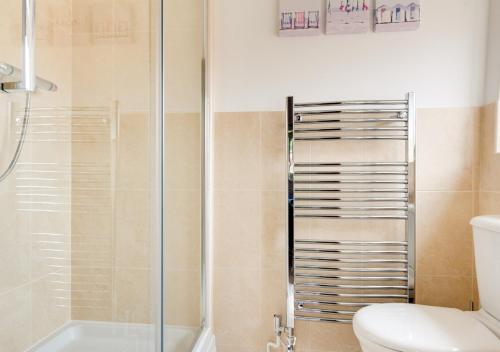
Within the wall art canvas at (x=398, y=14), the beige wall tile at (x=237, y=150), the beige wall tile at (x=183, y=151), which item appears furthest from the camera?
the beige wall tile at (x=237, y=150)

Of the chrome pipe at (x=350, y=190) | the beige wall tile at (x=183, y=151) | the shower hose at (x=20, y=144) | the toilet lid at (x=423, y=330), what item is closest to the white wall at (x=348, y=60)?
the beige wall tile at (x=183, y=151)

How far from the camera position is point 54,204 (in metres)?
1.10

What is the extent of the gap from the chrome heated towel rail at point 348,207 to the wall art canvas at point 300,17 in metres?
0.33

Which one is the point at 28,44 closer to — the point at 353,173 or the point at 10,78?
the point at 10,78

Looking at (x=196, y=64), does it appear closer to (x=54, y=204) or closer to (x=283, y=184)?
(x=283, y=184)

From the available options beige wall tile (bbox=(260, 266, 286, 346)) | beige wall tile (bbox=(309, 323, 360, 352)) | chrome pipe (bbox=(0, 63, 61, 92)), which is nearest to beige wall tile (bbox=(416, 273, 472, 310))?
beige wall tile (bbox=(309, 323, 360, 352))

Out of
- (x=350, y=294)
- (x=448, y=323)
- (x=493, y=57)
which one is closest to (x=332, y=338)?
(x=350, y=294)

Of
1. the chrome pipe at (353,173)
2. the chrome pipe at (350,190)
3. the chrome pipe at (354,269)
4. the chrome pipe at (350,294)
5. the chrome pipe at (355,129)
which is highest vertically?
the chrome pipe at (355,129)

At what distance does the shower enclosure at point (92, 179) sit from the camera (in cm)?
96

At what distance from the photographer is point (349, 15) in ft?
4.72

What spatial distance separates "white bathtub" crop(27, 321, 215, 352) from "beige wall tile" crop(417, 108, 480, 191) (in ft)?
3.83

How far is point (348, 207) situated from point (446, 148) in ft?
1.67

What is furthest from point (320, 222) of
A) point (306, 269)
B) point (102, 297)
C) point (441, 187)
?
point (102, 297)

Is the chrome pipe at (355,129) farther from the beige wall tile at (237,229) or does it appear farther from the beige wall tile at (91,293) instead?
the beige wall tile at (91,293)
